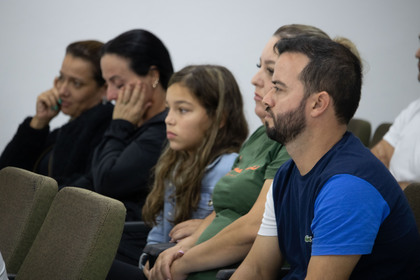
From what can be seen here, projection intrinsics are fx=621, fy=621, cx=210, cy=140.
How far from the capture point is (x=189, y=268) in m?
1.89

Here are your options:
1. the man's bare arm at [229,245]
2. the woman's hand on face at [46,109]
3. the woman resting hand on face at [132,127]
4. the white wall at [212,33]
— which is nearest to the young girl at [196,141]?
the woman resting hand on face at [132,127]

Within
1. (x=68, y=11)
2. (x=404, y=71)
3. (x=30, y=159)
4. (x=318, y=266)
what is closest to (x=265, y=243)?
(x=318, y=266)

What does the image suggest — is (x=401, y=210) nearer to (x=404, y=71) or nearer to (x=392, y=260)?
(x=392, y=260)

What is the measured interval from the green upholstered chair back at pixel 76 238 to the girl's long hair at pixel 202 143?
0.60m

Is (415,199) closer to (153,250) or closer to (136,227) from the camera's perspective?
(153,250)

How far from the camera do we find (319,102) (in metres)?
1.40

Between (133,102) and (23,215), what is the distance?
98 cm

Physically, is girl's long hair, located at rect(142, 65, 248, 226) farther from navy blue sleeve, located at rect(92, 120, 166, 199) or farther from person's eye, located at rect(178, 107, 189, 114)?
navy blue sleeve, located at rect(92, 120, 166, 199)

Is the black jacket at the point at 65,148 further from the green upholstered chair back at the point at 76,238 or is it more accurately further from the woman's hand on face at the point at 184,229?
the green upholstered chair back at the point at 76,238

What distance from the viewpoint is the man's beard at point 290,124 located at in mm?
1411

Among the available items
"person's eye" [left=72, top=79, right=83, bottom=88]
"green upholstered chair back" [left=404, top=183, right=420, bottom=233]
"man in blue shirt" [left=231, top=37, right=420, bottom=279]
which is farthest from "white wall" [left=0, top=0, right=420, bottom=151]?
"man in blue shirt" [left=231, top=37, right=420, bottom=279]

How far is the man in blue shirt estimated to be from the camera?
127cm

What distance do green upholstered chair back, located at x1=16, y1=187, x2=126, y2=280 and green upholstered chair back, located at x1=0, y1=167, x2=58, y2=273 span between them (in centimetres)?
11

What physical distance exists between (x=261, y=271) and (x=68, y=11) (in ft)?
11.1
